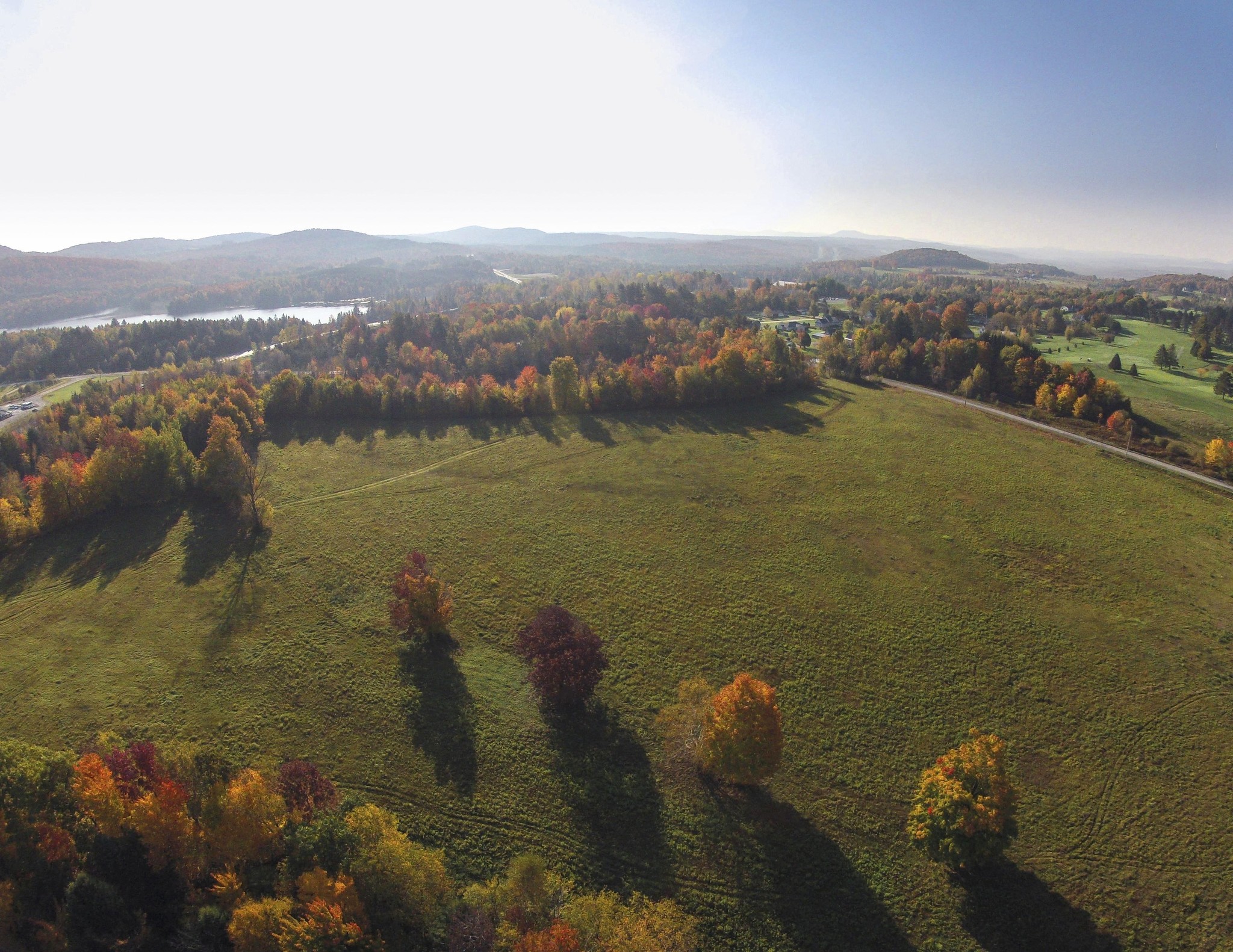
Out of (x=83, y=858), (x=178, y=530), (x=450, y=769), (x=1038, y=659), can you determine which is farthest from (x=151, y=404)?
(x=1038, y=659)

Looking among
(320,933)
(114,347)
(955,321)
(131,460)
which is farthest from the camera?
(114,347)

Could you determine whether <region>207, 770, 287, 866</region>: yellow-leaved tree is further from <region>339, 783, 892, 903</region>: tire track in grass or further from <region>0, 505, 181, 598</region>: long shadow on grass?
<region>0, 505, 181, 598</region>: long shadow on grass

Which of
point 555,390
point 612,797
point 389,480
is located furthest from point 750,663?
point 555,390

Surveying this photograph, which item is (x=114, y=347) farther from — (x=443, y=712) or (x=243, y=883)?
(x=243, y=883)

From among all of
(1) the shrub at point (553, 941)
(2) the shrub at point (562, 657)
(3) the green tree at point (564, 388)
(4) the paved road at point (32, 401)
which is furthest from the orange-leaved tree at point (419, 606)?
(4) the paved road at point (32, 401)

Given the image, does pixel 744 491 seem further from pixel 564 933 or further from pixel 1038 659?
pixel 564 933

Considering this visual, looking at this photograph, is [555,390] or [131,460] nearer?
[131,460]
